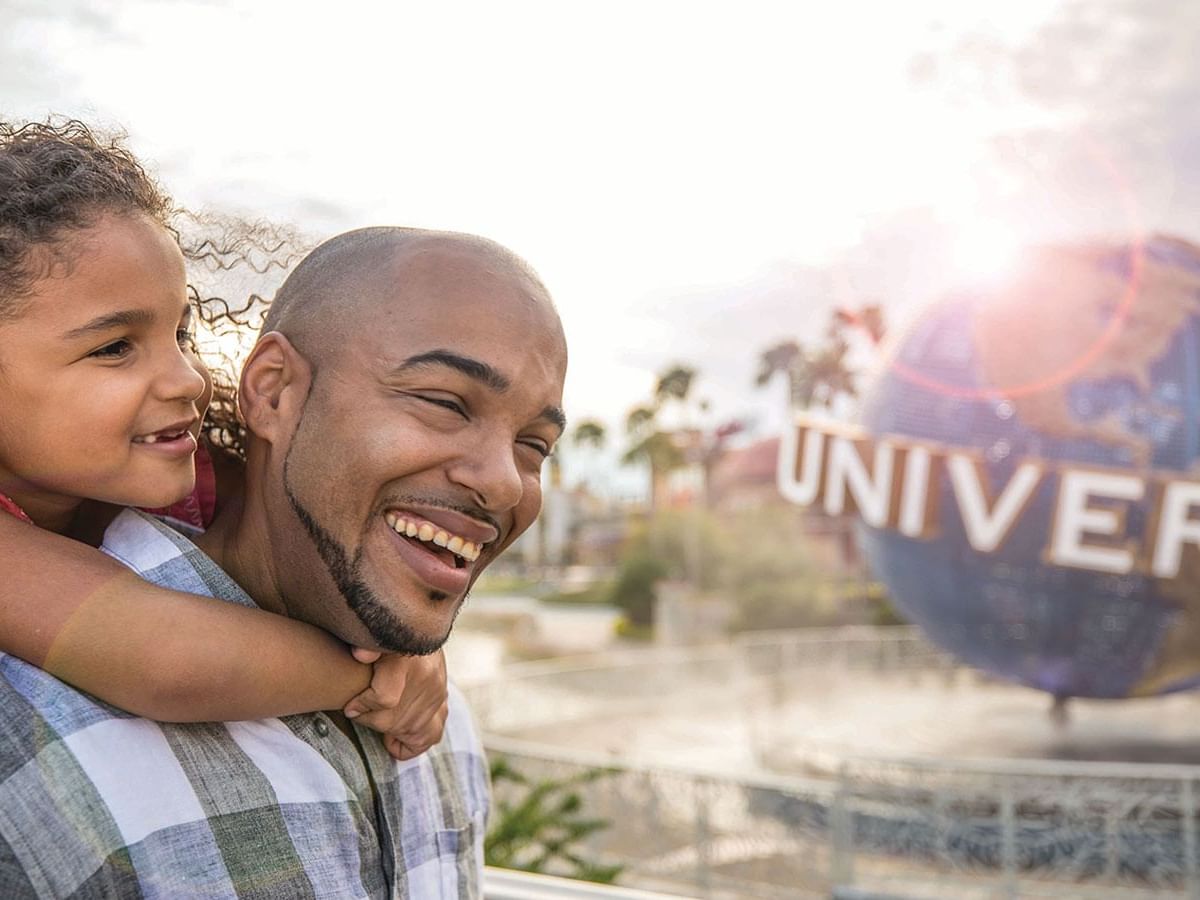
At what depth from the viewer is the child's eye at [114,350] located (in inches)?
55.0

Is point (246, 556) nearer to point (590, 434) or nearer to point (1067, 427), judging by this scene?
point (1067, 427)

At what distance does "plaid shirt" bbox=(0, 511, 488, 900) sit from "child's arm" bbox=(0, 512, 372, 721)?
1.4 inches

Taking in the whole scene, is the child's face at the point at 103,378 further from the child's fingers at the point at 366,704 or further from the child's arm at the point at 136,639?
the child's fingers at the point at 366,704

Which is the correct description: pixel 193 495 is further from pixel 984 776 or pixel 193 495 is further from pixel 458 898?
pixel 984 776

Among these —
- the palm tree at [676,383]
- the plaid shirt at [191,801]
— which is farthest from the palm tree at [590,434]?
the plaid shirt at [191,801]

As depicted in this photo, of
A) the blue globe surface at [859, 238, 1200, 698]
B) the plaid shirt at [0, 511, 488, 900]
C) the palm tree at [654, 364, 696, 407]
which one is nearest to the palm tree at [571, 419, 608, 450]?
the palm tree at [654, 364, 696, 407]

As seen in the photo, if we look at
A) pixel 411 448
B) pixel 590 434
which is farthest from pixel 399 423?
pixel 590 434

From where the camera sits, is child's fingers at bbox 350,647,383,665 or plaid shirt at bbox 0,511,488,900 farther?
child's fingers at bbox 350,647,383,665

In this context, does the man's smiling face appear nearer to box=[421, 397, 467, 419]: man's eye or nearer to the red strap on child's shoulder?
box=[421, 397, 467, 419]: man's eye

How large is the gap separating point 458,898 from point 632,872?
6.51 metres

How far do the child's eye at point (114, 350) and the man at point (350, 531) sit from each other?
0.19m

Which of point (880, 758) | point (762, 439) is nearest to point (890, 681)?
point (880, 758)

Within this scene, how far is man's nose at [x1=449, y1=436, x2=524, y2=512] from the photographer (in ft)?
4.89

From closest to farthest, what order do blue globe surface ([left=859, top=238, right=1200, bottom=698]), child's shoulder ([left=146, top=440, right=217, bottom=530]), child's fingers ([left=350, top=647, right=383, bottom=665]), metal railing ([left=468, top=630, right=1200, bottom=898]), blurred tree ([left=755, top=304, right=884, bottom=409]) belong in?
child's fingers ([left=350, top=647, right=383, bottom=665]) → child's shoulder ([left=146, top=440, right=217, bottom=530]) → metal railing ([left=468, top=630, right=1200, bottom=898]) → blue globe surface ([left=859, top=238, right=1200, bottom=698]) → blurred tree ([left=755, top=304, right=884, bottom=409])
